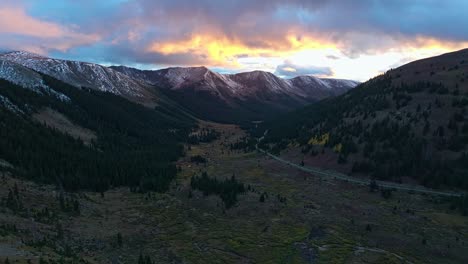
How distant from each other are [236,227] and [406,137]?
289ft

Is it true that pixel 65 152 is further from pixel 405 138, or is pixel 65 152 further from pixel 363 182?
pixel 405 138

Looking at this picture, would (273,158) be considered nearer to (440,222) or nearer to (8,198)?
(440,222)

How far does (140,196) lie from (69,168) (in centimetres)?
2612

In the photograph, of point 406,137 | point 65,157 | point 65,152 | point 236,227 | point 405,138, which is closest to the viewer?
point 236,227

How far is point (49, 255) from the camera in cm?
4581

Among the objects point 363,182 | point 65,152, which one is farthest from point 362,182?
point 65,152

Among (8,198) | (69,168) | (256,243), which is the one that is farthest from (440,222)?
(69,168)

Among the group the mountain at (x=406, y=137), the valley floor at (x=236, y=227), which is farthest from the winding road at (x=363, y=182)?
the valley floor at (x=236, y=227)

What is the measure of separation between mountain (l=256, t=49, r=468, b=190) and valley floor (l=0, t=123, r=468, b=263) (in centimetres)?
1680

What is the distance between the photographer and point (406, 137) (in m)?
144

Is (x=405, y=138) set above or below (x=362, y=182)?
above

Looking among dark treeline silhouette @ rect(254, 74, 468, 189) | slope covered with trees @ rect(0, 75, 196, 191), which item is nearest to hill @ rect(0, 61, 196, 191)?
slope covered with trees @ rect(0, 75, 196, 191)

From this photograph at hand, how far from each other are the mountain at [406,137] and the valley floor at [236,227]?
16795mm

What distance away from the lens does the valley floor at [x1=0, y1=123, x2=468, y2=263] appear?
214 feet
